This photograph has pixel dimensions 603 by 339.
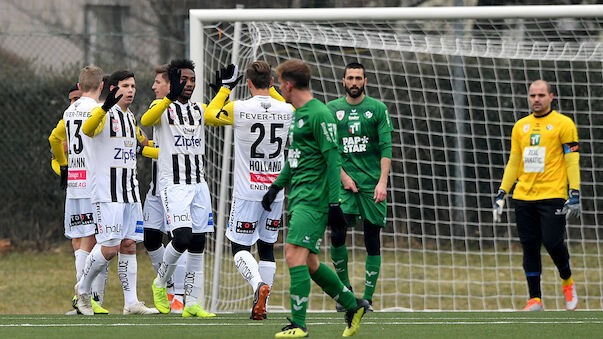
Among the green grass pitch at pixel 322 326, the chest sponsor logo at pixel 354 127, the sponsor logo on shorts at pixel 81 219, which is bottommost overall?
the green grass pitch at pixel 322 326

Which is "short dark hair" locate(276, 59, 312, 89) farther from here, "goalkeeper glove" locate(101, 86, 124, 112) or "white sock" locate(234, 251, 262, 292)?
"goalkeeper glove" locate(101, 86, 124, 112)

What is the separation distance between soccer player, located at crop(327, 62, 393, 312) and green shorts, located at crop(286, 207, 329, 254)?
8.39 feet

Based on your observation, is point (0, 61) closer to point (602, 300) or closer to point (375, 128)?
point (375, 128)

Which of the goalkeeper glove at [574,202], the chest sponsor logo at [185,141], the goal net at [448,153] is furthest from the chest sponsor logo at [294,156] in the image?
the goal net at [448,153]

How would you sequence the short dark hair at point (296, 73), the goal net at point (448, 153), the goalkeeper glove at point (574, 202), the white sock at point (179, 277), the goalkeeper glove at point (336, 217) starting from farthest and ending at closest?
the goal net at point (448, 153) → the goalkeeper glove at point (574, 202) → the white sock at point (179, 277) → the short dark hair at point (296, 73) → the goalkeeper glove at point (336, 217)

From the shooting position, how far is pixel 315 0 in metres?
18.9

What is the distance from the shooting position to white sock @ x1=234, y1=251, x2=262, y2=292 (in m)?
8.36

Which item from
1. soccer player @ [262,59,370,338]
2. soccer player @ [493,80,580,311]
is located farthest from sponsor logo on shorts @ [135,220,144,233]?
soccer player @ [493,80,580,311]

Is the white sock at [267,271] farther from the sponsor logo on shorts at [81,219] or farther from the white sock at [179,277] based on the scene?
the sponsor logo on shorts at [81,219]

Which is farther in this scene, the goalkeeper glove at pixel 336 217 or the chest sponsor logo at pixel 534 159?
the chest sponsor logo at pixel 534 159

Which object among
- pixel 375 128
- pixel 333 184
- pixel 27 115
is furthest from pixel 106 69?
pixel 333 184

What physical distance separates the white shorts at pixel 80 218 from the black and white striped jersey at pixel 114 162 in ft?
2.09

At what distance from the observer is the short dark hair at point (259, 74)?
Result: 859cm

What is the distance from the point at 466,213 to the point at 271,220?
4.44 metres
